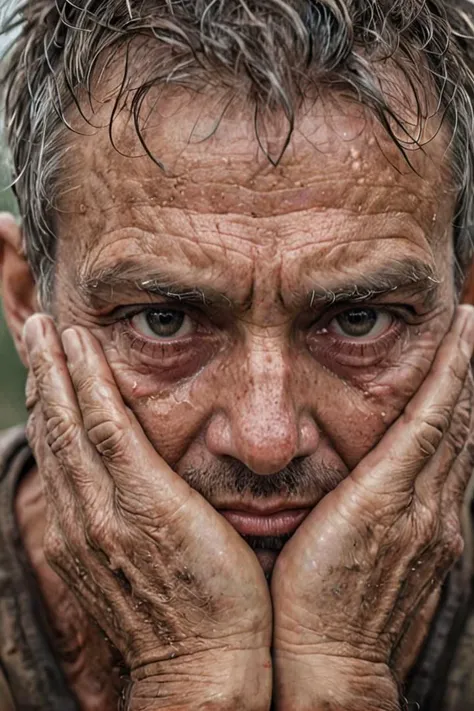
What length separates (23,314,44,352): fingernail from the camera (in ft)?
12.1

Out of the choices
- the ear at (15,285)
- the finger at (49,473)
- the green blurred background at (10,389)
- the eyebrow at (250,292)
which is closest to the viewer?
the eyebrow at (250,292)

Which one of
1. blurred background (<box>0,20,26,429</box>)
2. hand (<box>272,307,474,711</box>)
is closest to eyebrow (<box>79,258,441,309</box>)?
hand (<box>272,307,474,711</box>)

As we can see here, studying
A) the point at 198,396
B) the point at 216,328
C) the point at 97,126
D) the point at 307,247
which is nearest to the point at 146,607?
the point at 198,396

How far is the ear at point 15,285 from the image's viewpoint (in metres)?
4.09

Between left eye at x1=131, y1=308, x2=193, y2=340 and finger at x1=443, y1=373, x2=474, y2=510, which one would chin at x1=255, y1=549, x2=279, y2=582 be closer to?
finger at x1=443, y1=373, x2=474, y2=510

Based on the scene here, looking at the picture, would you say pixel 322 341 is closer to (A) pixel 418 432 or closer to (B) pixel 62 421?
(A) pixel 418 432

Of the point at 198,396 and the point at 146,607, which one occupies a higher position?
the point at 198,396

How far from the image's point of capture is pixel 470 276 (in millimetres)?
4086

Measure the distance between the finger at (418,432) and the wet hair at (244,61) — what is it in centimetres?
49

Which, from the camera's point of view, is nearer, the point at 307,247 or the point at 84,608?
the point at 307,247

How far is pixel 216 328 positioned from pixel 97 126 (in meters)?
0.76

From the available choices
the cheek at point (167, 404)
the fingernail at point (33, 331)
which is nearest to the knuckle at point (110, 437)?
the cheek at point (167, 404)

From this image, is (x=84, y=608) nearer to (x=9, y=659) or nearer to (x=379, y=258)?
(x=9, y=659)

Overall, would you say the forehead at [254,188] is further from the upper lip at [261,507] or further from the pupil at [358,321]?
the upper lip at [261,507]
